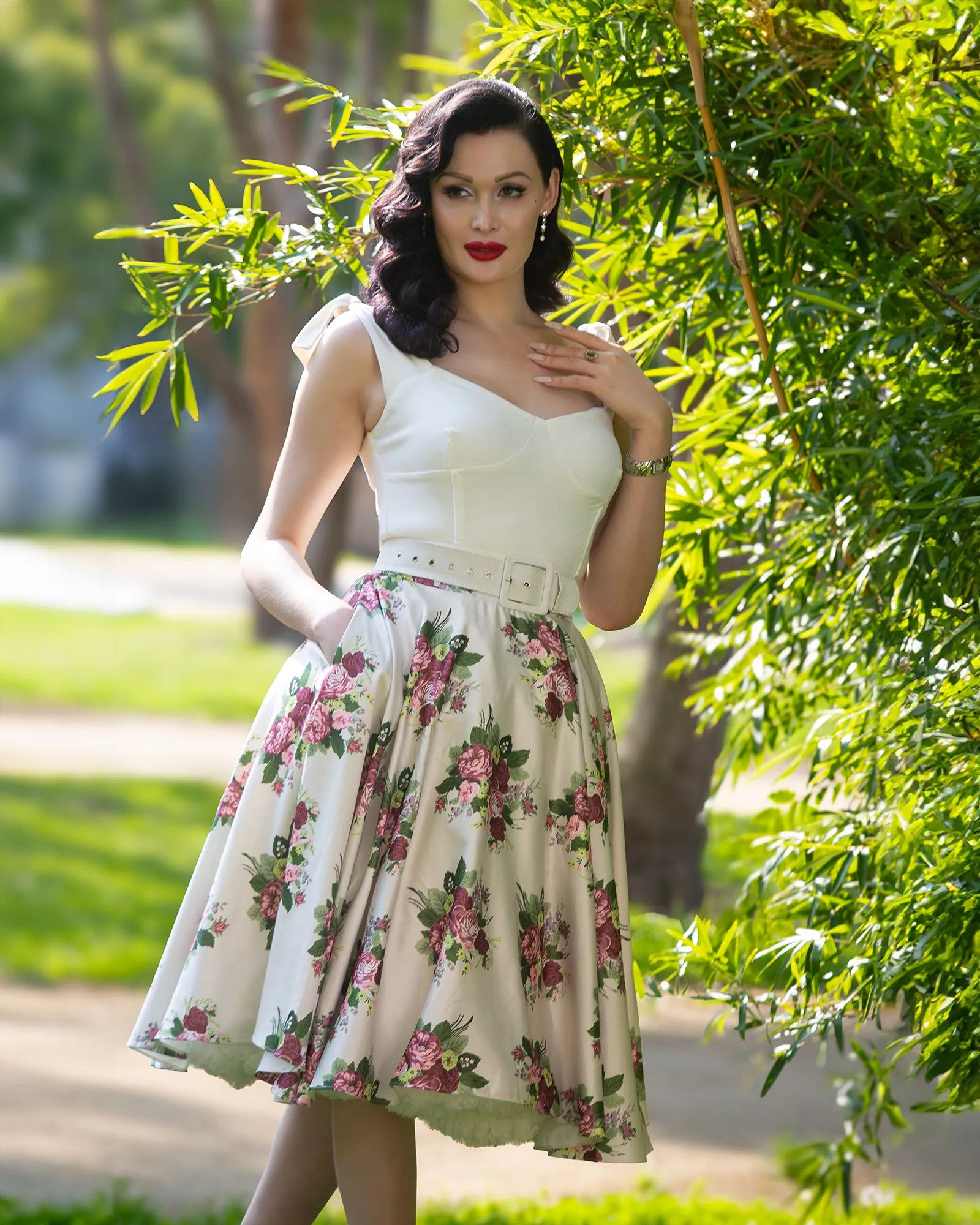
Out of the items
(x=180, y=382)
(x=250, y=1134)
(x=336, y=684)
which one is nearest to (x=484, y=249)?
(x=180, y=382)

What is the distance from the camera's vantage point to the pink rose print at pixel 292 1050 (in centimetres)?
179

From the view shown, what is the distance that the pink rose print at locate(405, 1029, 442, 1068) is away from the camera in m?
1.79

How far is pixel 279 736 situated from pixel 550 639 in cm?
35

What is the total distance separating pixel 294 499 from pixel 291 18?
8.05m

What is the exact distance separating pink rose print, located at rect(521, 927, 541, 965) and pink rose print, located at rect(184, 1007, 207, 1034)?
1.23 ft

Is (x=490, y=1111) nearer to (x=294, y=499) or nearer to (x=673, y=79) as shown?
(x=294, y=499)

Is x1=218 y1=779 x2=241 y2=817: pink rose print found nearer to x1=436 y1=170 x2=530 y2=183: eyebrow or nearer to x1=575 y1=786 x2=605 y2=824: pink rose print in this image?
x1=575 y1=786 x2=605 y2=824: pink rose print

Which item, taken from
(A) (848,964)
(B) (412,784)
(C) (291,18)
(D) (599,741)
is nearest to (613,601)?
(D) (599,741)

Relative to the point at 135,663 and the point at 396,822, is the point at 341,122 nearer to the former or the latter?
the point at 396,822

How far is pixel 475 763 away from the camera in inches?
74.3

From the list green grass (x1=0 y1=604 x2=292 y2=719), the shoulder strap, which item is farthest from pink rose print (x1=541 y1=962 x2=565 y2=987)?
green grass (x1=0 y1=604 x2=292 y2=719)

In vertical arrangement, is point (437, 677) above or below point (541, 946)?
above

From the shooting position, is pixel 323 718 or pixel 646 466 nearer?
pixel 323 718

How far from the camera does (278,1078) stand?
1799 millimetres
